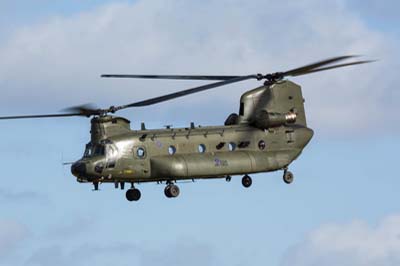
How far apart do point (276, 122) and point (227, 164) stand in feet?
16.9

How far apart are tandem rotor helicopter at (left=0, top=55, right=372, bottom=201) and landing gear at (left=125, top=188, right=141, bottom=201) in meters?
0.06

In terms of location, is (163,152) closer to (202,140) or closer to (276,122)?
(202,140)

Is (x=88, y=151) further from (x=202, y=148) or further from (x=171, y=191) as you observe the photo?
(x=202, y=148)

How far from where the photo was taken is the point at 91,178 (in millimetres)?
79375

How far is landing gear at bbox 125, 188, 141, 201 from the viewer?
8269cm

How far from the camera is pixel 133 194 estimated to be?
271 feet

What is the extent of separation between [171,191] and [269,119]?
349 inches

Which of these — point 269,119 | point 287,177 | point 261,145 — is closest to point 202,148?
point 261,145

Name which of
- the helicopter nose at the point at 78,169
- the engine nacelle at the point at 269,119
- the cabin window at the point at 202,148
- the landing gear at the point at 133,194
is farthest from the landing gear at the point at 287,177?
the helicopter nose at the point at 78,169

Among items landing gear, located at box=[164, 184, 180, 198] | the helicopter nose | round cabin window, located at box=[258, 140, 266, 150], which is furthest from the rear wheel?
the helicopter nose

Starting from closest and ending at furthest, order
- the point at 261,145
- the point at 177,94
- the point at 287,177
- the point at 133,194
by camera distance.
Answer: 1. the point at 177,94
2. the point at 133,194
3. the point at 261,145
4. the point at 287,177

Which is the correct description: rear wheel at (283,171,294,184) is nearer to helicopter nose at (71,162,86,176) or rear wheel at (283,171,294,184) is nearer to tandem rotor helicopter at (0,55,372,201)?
tandem rotor helicopter at (0,55,372,201)

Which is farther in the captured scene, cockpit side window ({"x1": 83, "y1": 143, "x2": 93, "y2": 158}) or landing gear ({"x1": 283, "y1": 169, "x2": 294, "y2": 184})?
landing gear ({"x1": 283, "y1": 169, "x2": 294, "y2": 184})

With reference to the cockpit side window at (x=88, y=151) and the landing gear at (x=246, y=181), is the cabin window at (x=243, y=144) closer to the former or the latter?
the landing gear at (x=246, y=181)
